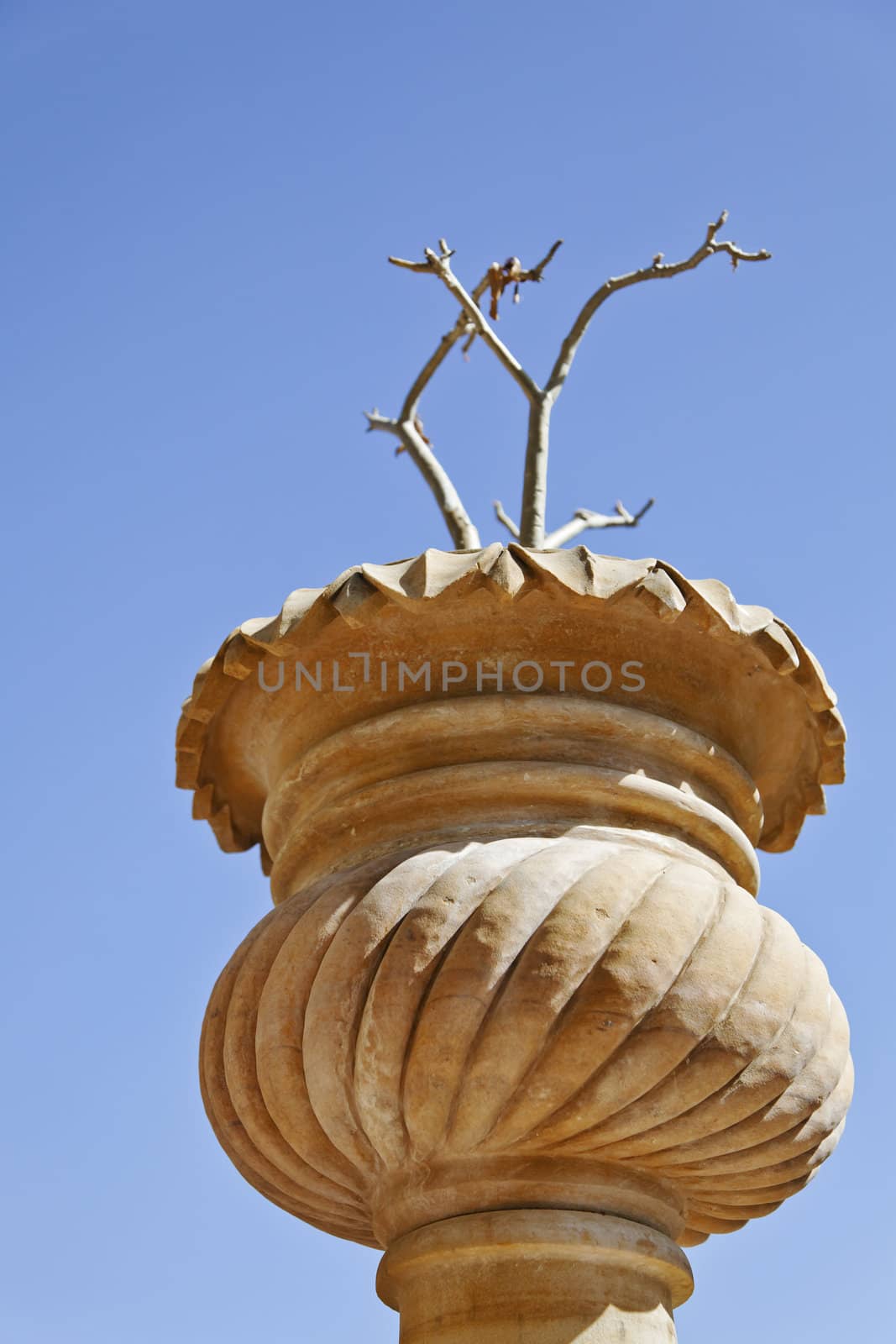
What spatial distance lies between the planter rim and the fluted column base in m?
1.17

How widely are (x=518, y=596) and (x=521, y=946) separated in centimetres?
73

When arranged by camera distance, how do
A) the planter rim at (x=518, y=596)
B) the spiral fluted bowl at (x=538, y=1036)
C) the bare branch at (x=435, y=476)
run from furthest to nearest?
the bare branch at (x=435, y=476)
the planter rim at (x=518, y=596)
the spiral fluted bowl at (x=538, y=1036)

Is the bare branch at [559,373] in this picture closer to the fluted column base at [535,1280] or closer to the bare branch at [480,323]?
the bare branch at [480,323]

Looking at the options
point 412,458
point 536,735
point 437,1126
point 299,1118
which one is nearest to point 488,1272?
point 437,1126

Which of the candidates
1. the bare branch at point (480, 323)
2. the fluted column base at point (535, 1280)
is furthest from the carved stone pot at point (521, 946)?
the bare branch at point (480, 323)

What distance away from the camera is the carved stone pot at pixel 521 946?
2531mm

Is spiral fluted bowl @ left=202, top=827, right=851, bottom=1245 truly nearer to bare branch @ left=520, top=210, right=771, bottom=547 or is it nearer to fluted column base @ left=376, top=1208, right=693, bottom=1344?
fluted column base @ left=376, top=1208, right=693, bottom=1344

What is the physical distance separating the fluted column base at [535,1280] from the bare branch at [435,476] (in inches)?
67.2

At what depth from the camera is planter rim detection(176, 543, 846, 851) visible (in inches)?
115

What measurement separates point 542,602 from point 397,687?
0.37 meters

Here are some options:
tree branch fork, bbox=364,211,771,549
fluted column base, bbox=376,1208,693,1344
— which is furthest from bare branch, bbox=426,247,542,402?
fluted column base, bbox=376,1208,693,1344

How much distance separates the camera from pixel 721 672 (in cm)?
316

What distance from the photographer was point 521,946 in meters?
2.55

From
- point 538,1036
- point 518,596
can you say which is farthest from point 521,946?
point 518,596
